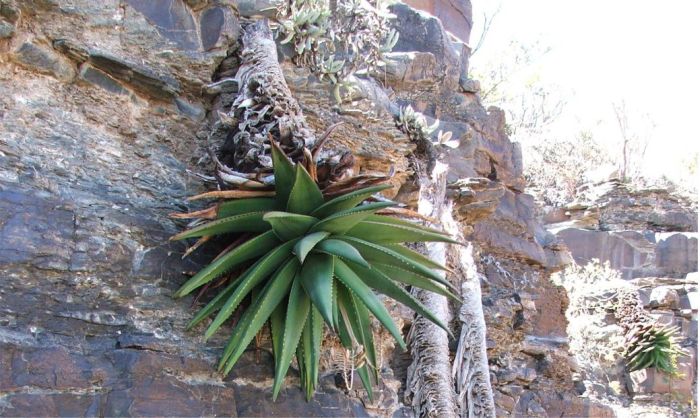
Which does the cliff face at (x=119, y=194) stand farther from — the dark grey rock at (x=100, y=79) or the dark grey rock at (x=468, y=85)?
the dark grey rock at (x=468, y=85)

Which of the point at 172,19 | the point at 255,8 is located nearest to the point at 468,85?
the point at 255,8

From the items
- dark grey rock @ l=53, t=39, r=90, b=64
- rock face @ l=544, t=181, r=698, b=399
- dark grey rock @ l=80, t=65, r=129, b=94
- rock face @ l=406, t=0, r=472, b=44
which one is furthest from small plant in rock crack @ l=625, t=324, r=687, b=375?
dark grey rock @ l=53, t=39, r=90, b=64

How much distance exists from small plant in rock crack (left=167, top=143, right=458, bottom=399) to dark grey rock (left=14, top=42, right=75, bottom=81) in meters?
1.25

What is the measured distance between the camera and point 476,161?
838 cm

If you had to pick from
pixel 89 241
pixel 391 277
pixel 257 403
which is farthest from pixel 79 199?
pixel 391 277

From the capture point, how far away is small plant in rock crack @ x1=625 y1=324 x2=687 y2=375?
42.2 feet

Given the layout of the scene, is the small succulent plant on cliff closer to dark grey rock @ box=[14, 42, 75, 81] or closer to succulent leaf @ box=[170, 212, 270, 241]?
dark grey rock @ box=[14, 42, 75, 81]

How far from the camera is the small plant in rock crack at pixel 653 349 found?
1287 centimetres

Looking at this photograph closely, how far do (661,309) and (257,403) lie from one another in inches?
549

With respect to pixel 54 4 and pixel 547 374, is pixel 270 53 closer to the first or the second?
pixel 54 4

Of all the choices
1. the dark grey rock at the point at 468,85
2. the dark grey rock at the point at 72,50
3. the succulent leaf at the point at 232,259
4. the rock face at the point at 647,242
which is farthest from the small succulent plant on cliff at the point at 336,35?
the rock face at the point at 647,242

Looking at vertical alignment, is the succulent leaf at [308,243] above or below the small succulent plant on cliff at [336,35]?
below

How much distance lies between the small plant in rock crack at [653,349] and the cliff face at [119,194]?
988cm

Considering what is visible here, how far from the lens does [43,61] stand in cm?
359
